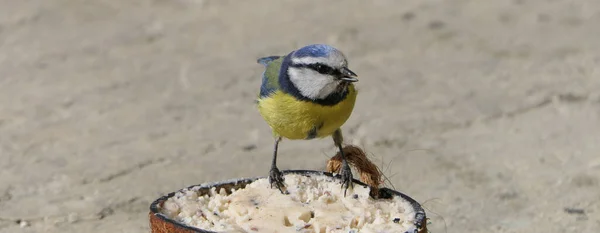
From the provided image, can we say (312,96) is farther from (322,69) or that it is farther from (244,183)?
(244,183)

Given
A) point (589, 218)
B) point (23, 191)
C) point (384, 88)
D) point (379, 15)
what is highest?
point (379, 15)

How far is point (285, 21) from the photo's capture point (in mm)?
7305

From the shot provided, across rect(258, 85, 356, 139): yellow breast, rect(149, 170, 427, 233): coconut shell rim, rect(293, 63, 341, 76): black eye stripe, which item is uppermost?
rect(293, 63, 341, 76): black eye stripe

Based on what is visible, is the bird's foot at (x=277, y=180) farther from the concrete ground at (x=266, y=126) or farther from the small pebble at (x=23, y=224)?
the small pebble at (x=23, y=224)

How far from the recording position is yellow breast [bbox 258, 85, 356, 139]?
3164 millimetres

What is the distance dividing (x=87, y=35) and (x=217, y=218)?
4.51 metres

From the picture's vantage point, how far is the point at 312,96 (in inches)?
125

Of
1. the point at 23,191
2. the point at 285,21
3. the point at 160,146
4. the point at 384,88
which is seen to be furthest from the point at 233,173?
the point at 285,21

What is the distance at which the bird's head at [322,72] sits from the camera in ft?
10.2

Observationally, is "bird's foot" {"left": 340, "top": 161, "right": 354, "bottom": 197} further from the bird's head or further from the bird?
the bird's head

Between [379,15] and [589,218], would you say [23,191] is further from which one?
[379,15]

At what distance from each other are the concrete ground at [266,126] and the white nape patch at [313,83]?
132cm

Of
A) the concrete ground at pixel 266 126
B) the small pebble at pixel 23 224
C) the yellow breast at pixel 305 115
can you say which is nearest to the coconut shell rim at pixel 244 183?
the yellow breast at pixel 305 115

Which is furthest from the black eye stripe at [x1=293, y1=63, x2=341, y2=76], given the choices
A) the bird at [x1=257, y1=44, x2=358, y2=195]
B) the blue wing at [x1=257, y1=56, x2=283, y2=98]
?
the blue wing at [x1=257, y1=56, x2=283, y2=98]
